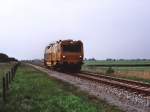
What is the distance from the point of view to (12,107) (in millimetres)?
16594

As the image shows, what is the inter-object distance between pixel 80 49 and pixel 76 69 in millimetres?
2922

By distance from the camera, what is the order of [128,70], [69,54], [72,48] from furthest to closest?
1. [128,70]
2. [72,48]
3. [69,54]

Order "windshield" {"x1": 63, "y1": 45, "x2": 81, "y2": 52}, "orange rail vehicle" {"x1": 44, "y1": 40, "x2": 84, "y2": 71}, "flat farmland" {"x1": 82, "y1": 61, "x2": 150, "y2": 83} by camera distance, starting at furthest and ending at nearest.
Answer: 1. "windshield" {"x1": 63, "y1": 45, "x2": 81, "y2": 52}
2. "orange rail vehicle" {"x1": 44, "y1": 40, "x2": 84, "y2": 71}
3. "flat farmland" {"x1": 82, "y1": 61, "x2": 150, "y2": 83}

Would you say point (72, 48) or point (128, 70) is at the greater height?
point (72, 48)

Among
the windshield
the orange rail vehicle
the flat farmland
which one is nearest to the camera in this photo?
the flat farmland

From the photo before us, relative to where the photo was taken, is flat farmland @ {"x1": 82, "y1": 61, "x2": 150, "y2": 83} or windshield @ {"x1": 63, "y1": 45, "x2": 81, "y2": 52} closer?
flat farmland @ {"x1": 82, "y1": 61, "x2": 150, "y2": 83}

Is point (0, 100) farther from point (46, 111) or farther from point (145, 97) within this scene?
point (145, 97)

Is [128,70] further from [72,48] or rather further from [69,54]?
[69,54]

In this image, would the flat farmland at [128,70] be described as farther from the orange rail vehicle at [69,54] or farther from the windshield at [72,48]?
the windshield at [72,48]

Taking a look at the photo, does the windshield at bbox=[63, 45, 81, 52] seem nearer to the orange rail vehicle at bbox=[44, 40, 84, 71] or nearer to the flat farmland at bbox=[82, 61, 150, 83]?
the orange rail vehicle at bbox=[44, 40, 84, 71]

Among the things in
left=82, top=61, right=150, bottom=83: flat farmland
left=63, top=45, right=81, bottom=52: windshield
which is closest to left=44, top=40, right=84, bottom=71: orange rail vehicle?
left=63, top=45, right=81, bottom=52: windshield

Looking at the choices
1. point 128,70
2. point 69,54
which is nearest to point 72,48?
point 69,54

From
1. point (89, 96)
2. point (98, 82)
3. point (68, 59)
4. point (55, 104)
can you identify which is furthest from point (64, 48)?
point (55, 104)

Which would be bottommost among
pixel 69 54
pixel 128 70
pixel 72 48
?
pixel 128 70
